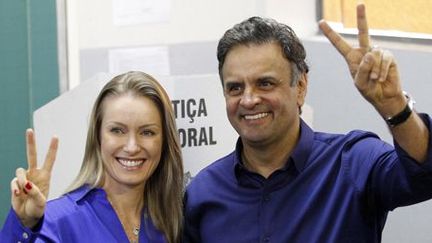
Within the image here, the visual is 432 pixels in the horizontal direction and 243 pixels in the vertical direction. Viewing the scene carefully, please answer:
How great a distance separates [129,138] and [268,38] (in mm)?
478

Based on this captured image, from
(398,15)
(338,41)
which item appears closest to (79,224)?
(338,41)

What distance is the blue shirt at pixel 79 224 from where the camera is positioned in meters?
1.61

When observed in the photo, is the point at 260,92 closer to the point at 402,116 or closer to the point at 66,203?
the point at 402,116

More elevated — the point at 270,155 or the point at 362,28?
the point at 362,28

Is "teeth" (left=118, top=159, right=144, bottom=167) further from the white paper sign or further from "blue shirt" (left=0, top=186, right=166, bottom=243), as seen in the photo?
the white paper sign

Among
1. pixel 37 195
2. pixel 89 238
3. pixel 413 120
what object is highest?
pixel 413 120

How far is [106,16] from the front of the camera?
2.98 metres

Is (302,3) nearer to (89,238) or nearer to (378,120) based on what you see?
(378,120)

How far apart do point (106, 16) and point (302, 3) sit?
0.88m

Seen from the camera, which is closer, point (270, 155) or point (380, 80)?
point (380, 80)

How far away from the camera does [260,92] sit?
1663mm

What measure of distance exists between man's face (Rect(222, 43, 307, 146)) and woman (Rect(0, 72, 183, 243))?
11.6 inches

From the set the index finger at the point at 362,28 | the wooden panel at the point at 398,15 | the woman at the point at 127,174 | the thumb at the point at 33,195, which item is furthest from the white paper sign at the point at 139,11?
the index finger at the point at 362,28

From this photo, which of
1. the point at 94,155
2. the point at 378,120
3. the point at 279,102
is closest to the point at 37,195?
the point at 94,155
